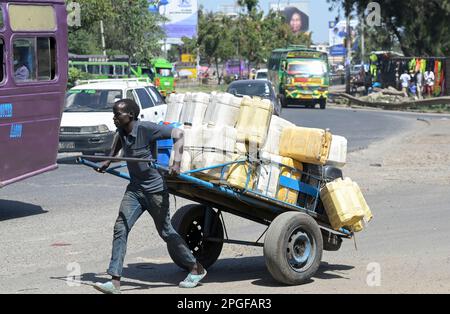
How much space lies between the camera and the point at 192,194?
336 inches

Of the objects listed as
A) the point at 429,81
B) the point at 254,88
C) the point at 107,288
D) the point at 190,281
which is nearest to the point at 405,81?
the point at 429,81

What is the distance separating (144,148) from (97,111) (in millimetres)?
13721

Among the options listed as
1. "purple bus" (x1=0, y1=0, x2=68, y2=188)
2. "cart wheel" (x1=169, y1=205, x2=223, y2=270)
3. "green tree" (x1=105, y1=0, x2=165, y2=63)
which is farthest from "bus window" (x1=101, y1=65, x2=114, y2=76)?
"cart wheel" (x1=169, y1=205, x2=223, y2=270)

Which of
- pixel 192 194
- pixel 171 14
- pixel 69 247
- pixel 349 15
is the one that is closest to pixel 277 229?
pixel 192 194

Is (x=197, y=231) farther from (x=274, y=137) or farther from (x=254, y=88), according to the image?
(x=254, y=88)

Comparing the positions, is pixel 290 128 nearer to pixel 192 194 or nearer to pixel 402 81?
pixel 192 194

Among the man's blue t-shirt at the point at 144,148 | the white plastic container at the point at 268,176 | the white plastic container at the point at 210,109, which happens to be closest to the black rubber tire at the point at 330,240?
the white plastic container at the point at 268,176

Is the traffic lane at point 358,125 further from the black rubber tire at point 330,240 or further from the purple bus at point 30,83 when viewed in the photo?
the black rubber tire at point 330,240

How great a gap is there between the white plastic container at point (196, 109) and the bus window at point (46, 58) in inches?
201

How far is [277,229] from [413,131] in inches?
→ 890

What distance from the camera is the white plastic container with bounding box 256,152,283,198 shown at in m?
8.31

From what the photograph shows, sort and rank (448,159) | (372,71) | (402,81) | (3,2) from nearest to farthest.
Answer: (3,2) < (448,159) < (402,81) < (372,71)

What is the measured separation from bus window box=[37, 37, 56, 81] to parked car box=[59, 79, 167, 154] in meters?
6.26

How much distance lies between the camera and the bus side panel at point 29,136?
12531mm
